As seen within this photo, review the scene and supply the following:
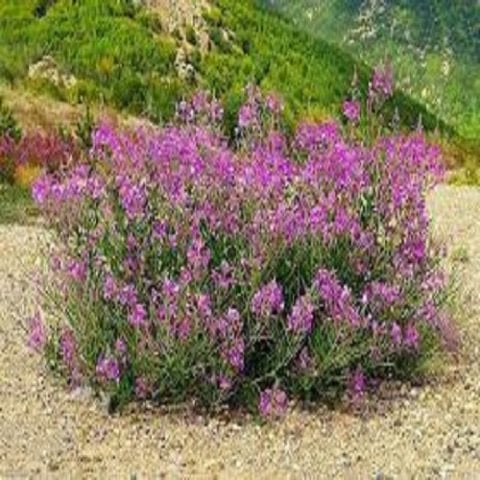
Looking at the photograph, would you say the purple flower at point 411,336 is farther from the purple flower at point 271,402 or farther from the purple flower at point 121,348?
the purple flower at point 121,348

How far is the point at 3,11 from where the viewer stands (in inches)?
1267

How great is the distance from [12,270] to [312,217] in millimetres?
4117

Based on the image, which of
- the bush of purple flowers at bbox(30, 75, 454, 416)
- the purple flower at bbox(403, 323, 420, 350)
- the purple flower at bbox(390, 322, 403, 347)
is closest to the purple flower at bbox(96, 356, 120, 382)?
the bush of purple flowers at bbox(30, 75, 454, 416)

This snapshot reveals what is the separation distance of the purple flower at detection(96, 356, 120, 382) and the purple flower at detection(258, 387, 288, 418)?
2.71 feet

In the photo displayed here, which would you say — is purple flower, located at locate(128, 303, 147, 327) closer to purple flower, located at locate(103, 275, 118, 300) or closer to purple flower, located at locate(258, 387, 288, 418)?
purple flower, located at locate(103, 275, 118, 300)

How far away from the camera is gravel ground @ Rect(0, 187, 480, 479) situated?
22.3ft

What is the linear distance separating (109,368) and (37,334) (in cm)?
70

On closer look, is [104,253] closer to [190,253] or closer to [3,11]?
[190,253]

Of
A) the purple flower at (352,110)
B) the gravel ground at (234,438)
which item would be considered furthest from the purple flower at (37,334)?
the purple flower at (352,110)

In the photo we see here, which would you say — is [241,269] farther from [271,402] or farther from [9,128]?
[9,128]

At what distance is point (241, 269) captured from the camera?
296 inches

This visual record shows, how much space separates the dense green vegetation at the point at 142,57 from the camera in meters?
27.7

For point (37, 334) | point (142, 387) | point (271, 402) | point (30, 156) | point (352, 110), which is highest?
point (352, 110)

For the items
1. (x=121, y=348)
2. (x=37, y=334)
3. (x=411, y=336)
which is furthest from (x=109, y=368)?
(x=411, y=336)
